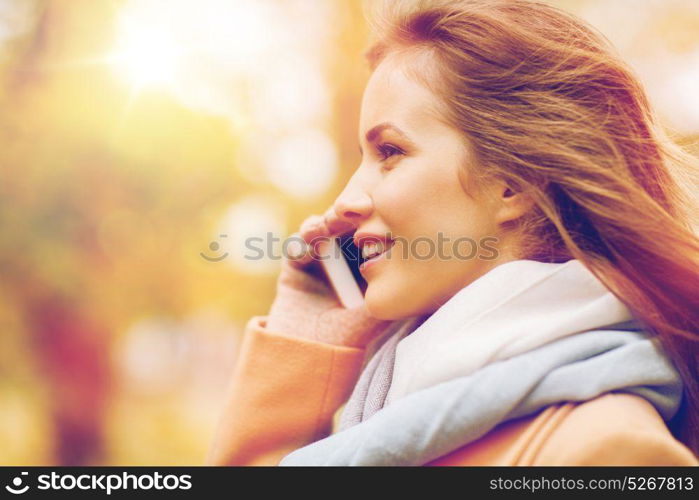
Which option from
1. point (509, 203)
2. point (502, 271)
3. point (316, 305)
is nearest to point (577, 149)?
point (509, 203)

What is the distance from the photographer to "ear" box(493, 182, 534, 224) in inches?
52.1

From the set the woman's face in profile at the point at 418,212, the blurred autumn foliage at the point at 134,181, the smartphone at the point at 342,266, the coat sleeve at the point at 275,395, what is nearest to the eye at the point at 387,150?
the woman's face in profile at the point at 418,212

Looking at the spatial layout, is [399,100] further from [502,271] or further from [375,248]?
[502,271]

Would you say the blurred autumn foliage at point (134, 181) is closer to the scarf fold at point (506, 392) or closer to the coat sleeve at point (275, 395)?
the coat sleeve at point (275, 395)

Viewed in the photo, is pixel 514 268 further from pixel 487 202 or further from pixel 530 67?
pixel 530 67

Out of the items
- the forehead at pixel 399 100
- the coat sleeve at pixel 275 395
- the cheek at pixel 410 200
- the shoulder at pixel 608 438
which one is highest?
the forehead at pixel 399 100

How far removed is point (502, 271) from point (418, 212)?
0.22 metres

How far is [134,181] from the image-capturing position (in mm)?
4535

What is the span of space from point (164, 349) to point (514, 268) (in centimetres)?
454

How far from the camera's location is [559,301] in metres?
1.18

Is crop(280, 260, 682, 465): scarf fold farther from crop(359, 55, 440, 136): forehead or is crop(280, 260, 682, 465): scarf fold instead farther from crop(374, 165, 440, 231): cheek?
crop(359, 55, 440, 136): forehead

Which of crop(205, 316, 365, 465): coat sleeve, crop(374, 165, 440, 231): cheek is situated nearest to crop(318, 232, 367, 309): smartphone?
crop(205, 316, 365, 465): coat sleeve

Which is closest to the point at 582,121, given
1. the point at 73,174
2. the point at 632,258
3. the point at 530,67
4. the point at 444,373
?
the point at 530,67

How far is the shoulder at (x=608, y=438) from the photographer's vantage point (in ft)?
3.05
